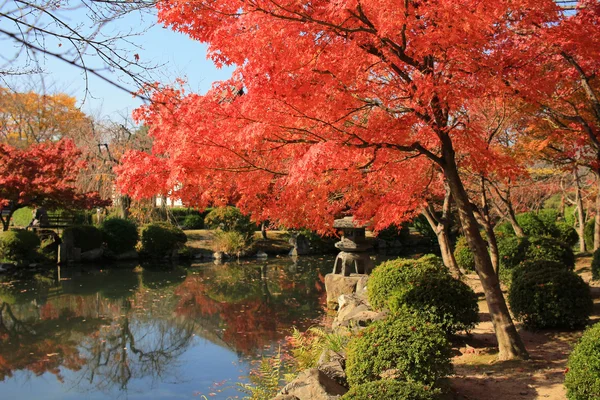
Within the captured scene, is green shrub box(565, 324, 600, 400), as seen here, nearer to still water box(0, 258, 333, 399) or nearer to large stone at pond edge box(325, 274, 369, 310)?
still water box(0, 258, 333, 399)

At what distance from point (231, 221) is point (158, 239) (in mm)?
2960

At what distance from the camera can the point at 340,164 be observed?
5.33 metres

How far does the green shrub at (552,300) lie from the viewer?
20.5 feet

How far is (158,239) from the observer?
66.3 ft

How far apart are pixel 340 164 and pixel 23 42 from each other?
298cm

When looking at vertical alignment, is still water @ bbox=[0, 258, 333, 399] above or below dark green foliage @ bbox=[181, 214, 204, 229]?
below

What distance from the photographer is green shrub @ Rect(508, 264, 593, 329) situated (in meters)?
6.25

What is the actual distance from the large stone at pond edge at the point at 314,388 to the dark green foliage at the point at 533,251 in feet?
22.5

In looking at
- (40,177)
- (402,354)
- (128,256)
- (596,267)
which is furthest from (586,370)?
(128,256)

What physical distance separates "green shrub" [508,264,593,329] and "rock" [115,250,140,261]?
1669 cm

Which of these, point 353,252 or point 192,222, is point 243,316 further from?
point 192,222

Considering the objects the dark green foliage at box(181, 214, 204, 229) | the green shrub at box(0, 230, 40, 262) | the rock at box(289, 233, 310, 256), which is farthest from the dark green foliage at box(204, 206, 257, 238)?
the green shrub at box(0, 230, 40, 262)

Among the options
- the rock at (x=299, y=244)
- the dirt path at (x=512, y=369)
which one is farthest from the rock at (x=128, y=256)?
the dirt path at (x=512, y=369)

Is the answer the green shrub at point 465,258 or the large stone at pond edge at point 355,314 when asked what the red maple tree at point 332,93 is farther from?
the green shrub at point 465,258
